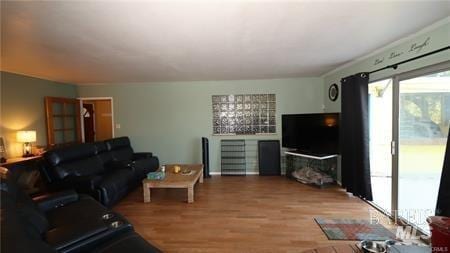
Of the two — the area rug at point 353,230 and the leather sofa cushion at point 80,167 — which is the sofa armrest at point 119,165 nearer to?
the leather sofa cushion at point 80,167

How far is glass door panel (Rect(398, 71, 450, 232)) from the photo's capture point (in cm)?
255

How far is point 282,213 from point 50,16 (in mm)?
3385

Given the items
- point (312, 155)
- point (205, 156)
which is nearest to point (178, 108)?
point (205, 156)

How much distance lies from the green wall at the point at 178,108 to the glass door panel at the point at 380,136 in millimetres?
1868

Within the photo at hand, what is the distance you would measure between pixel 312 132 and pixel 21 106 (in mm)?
5559

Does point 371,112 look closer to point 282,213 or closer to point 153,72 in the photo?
point 282,213

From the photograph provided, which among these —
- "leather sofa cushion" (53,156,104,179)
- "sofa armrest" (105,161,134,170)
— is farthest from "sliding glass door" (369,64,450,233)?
"leather sofa cushion" (53,156,104,179)

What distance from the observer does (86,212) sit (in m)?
2.37

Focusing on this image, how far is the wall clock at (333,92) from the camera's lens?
4801mm

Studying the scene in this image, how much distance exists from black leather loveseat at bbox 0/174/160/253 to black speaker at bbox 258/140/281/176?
3819 mm

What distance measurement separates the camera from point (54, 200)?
2.60 metres

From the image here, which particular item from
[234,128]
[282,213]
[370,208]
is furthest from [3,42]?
[370,208]

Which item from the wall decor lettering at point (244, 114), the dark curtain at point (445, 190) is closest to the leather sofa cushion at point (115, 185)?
the wall decor lettering at point (244, 114)

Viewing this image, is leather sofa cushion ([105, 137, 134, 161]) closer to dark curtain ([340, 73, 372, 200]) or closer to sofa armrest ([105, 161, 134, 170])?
sofa armrest ([105, 161, 134, 170])
